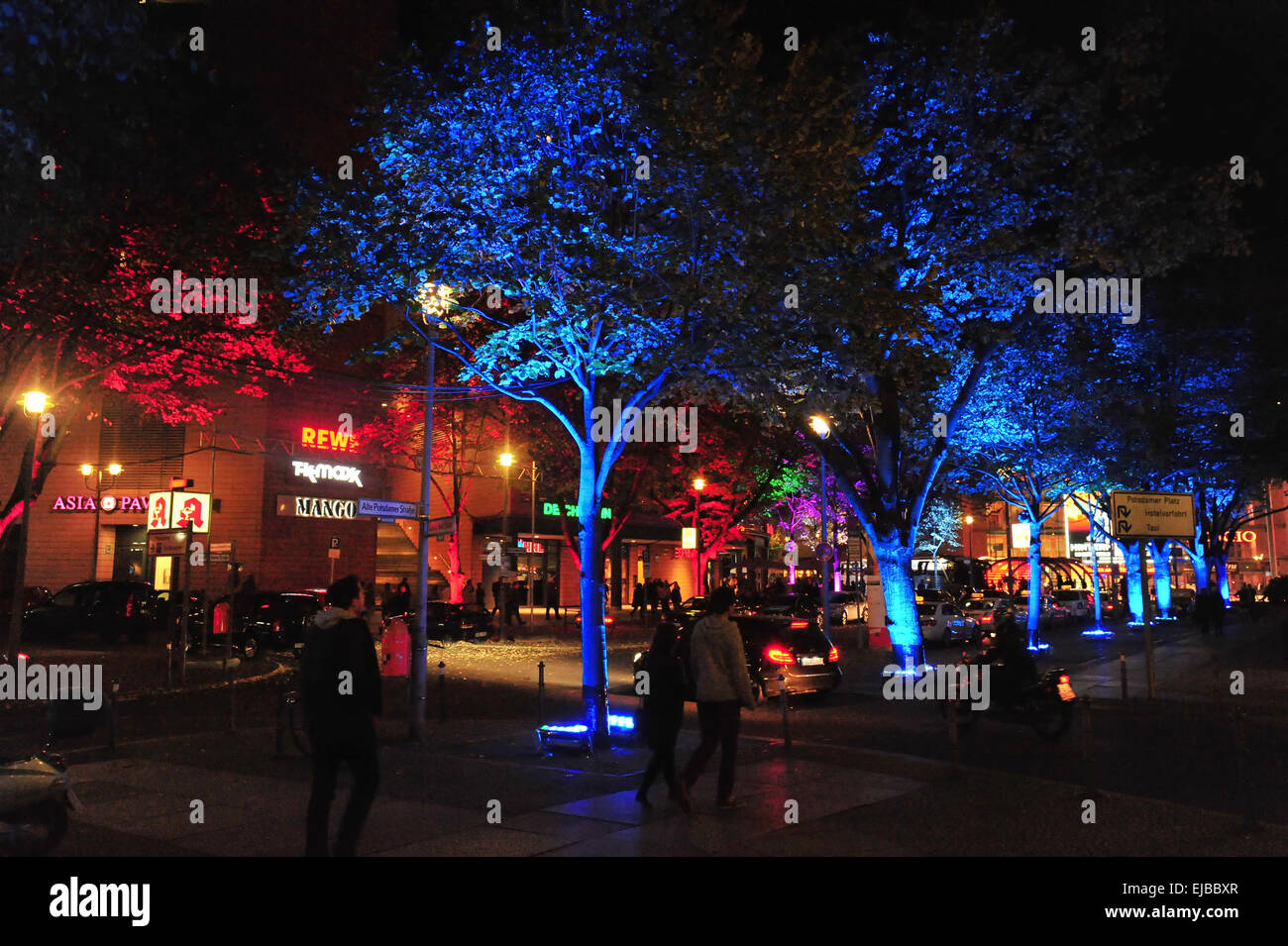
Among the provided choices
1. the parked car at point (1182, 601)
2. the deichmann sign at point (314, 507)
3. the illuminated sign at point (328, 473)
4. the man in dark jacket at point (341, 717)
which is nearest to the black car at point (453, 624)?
the deichmann sign at point (314, 507)

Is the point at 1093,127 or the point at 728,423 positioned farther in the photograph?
the point at 728,423

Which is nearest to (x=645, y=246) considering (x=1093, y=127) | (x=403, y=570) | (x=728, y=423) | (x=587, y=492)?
(x=587, y=492)

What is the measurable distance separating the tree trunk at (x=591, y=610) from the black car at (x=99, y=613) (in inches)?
853

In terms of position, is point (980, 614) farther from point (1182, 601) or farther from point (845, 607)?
point (1182, 601)

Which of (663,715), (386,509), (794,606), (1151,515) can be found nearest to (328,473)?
(794,606)

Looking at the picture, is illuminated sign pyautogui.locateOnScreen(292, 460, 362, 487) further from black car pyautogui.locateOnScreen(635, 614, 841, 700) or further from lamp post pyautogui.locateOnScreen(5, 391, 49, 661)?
black car pyautogui.locateOnScreen(635, 614, 841, 700)

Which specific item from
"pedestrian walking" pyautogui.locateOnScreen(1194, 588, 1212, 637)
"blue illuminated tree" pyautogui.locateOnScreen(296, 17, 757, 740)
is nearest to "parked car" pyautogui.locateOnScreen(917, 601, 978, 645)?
"pedestrian walking" pyautogui.locateOnScreen(1194, 588, 1212, 637)

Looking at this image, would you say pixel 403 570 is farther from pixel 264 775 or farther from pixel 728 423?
→ pixel 264 775

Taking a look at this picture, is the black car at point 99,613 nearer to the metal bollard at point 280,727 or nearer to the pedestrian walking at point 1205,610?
the metal bollard at point 280,727

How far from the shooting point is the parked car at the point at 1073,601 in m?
48.7

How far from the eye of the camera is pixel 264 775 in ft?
34.3

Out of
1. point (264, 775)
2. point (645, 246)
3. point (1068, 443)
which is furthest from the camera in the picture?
point (1068, 443)

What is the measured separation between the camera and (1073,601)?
49.2m

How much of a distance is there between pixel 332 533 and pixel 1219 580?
4328 centimetres
